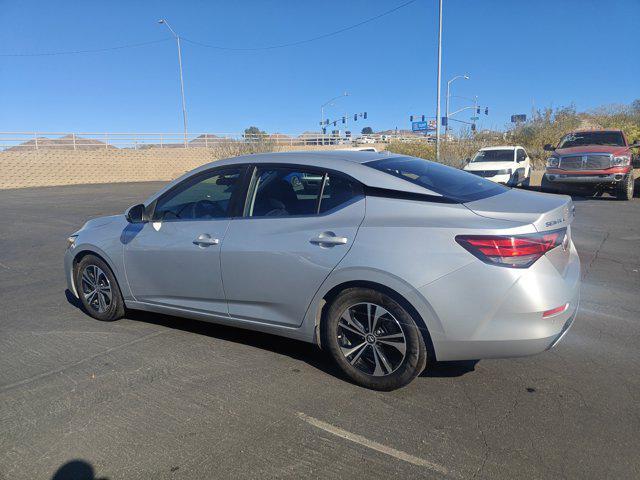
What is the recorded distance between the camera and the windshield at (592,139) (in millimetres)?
14750

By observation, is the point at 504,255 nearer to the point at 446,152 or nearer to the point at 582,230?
the point at 582,230

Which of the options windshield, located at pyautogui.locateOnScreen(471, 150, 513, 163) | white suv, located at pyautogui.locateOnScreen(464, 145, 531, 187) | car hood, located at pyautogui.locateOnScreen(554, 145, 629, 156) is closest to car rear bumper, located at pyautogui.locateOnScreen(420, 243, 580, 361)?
car hood, located at pyautogui.locateOnScreen(554, 145, 629, 156)

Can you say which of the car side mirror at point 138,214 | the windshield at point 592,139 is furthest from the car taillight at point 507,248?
the windshield at point 592,139

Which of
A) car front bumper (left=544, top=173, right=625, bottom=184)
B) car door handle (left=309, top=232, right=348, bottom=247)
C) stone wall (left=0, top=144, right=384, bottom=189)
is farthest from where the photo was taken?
stone wall (left=0, top=144, right=384, bottom=189)

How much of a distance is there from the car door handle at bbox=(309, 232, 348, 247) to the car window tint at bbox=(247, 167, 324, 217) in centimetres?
27

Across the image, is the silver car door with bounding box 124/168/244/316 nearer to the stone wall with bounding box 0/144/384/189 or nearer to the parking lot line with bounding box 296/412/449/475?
the parking lot line with bounding box 296/412/449/475

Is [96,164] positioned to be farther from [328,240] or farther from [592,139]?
[328,240]

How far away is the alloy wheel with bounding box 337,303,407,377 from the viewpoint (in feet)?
10.8

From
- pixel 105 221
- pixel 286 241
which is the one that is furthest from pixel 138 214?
pixel 286 241

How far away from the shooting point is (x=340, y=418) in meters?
3.13

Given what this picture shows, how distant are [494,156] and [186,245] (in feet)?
56.6

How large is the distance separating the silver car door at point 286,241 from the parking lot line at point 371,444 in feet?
A: 2.56

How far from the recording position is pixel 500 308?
2984 mm

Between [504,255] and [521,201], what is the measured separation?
0.68m
